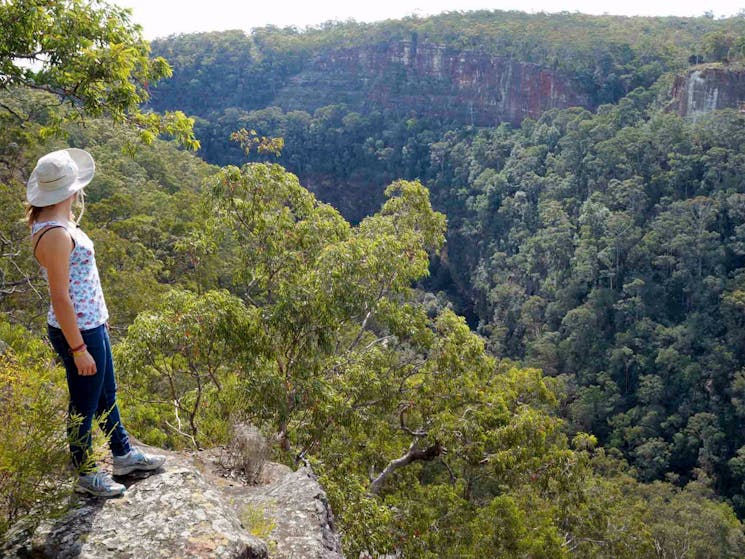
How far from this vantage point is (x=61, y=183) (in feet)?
8.95

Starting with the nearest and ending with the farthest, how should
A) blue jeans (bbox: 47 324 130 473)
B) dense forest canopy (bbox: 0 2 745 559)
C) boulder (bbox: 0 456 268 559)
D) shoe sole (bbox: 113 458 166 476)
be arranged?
1. boulder (bbox: 0 456 268 559)
2. blue jeans (bbox: 47 324 130 473)
3. shoe sole (bbox: 113 458 166 476)
4. dense forest canopy (bbox: 0 2 745 559)

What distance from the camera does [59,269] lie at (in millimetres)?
2645

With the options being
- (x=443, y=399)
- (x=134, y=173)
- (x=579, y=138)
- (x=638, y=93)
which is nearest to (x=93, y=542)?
(x=443, y=399)

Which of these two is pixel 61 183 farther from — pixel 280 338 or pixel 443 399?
pixel 443 399

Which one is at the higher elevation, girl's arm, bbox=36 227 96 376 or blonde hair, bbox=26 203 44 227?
blonde hair, bbox=26 203 44 227

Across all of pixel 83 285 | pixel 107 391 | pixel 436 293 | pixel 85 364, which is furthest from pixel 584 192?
pixel 85 364

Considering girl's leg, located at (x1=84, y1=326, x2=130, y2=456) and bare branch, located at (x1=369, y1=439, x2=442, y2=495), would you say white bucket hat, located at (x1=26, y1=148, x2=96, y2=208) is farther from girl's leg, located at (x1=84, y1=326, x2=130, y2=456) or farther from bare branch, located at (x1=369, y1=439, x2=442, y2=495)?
bare branch, located at (x1=369, y1=439, x2=442, y2=495)

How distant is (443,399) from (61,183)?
5.45m

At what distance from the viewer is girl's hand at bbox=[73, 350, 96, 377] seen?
8.99 feet

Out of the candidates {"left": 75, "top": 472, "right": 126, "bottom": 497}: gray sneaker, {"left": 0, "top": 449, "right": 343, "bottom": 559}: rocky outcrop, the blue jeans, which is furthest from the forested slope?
{"left": 75, "top": 472, "right": 126, "bottom": 497}: gray sneaker

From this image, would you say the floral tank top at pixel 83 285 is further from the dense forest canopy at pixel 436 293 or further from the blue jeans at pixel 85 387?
the dense forest canopy at pixel 436 293

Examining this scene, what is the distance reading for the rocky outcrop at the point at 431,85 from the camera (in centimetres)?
5009

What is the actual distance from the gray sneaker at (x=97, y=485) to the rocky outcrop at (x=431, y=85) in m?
49.0

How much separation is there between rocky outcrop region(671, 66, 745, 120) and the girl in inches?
1512
